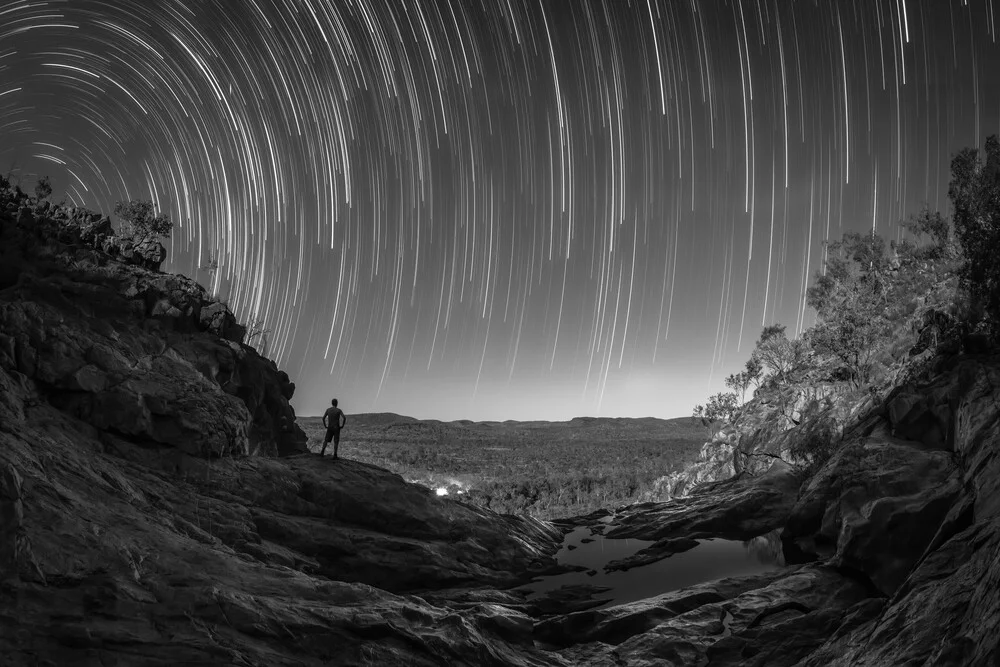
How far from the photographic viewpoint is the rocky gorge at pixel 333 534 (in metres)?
7.68

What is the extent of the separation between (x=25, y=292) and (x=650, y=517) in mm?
29665

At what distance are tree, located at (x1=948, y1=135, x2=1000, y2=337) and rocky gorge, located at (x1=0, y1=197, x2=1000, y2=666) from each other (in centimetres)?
187

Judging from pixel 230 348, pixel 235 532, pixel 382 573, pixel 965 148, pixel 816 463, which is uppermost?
pixel 965 148

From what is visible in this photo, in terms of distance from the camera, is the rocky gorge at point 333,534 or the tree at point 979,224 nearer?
the rocky gorge at point 333,534

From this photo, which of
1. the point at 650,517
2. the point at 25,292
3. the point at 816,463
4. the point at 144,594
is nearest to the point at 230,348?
the point at 25,292

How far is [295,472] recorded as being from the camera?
61.9 feet

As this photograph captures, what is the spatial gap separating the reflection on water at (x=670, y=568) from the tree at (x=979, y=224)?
10657 mm

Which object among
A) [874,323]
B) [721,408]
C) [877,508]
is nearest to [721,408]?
A: [721,408]

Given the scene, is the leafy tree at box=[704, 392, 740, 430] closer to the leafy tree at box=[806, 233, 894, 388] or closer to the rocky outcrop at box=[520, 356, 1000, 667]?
the leafy tree at box=[806, 233, 894, 388]

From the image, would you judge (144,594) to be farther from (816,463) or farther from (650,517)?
(816,463)

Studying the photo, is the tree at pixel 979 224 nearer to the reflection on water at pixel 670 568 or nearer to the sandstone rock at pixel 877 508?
the sandstone rock at pixel 877 508

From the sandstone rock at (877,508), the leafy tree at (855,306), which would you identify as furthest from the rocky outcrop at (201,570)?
the leafy tree at (855,306)

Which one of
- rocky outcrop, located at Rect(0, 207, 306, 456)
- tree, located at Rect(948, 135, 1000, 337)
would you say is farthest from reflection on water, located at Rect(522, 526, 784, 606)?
rocky outcrop, located at Rect(0, 207, 306, 456)

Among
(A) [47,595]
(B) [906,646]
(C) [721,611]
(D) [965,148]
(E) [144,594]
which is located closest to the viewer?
(B) [906,646]
